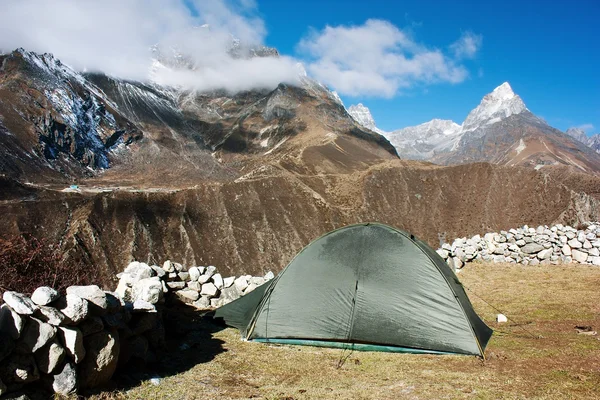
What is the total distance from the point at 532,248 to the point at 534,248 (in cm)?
7

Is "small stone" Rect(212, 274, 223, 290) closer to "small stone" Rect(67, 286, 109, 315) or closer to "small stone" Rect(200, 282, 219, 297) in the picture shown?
"small stone" Rect(200, 282, 219, 297)

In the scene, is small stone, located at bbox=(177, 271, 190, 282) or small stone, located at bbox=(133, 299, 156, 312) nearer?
small stone, located at bbox=(133, 299, 156, 312)

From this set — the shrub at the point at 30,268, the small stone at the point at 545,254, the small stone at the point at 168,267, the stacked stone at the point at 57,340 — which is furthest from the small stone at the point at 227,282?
the small stone at the point at 545,254

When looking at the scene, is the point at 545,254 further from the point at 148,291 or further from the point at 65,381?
the point at 65,381

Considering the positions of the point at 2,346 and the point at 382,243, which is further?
the point at 382,243

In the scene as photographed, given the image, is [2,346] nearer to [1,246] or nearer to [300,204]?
[1,246]

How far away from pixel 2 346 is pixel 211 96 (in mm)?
198273

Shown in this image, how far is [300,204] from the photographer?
2112 inches

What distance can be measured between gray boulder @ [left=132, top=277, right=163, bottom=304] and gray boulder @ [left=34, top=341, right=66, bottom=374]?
13.5 feet

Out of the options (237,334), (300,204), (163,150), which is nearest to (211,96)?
(163,150)

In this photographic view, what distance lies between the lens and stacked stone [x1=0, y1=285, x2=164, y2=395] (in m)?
5.20

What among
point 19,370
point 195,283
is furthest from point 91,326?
point 195,283

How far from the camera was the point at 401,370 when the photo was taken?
7.61 m

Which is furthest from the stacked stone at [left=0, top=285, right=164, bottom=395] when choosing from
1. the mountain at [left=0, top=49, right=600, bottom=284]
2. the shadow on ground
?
the mountain at [left=0, top=49, right=600, bottom=284]
